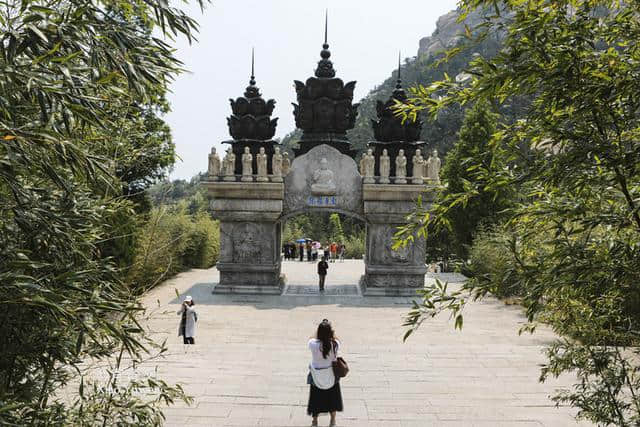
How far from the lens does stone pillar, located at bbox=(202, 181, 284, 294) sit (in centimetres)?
1678

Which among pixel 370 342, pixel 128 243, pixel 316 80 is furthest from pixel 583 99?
pixel 316 80

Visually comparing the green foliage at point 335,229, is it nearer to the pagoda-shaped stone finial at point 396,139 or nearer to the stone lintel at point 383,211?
the pagoda-shaped stone finial at point 396,139

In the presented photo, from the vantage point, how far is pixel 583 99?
3.89 metres

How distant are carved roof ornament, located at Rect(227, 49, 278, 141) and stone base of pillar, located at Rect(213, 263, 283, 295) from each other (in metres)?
3.48

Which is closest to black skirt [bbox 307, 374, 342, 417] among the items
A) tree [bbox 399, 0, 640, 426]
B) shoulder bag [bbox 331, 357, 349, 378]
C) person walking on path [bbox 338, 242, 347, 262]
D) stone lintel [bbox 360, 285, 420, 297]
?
shoulder bag [bbox 331, 357, 349, 378]

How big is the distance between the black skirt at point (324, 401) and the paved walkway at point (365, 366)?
0.92 feet

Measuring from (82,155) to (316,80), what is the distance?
1510 centimetres

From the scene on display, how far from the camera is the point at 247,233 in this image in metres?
16.9

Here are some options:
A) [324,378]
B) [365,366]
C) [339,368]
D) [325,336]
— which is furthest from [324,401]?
[365,366]

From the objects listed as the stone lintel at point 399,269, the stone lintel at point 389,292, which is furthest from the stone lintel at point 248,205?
the stone lintel at point 389,292

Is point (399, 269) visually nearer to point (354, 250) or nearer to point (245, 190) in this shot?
point (245, 190)

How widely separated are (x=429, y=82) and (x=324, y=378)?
5001 centimetres

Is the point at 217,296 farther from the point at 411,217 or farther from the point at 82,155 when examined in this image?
the point at 82,155

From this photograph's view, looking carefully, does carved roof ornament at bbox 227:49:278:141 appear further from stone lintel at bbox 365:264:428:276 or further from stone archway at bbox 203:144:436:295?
stone lintel at bbox 365:264:428:276
